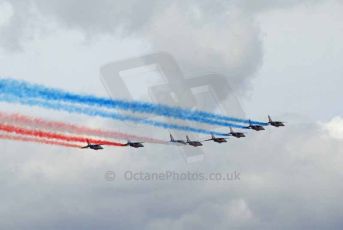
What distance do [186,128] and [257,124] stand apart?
21.0 metres

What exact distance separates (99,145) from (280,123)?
1685 inches

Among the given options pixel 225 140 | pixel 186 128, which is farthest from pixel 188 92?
pixel 225 140

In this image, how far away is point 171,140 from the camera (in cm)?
15788

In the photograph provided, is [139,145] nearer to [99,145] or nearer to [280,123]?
[99,145]

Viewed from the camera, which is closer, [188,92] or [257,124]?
[188,92]

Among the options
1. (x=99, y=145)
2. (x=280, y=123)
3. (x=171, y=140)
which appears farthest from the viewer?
(x=280, y=123)

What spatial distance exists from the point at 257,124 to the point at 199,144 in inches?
539

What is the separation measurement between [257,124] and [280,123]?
5331 mm

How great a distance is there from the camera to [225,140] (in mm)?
167000

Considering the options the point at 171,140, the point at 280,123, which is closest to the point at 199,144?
the point at 171,140

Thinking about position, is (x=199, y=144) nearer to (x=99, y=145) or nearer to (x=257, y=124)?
(x=257, y=124)

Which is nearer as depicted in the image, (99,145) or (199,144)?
(99,145)

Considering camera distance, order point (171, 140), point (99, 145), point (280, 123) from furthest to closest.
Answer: point (280, 123), point (171, 140), point (99, 145)

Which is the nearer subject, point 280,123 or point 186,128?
point 186,128
